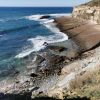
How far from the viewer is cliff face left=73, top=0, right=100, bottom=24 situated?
2611 inches

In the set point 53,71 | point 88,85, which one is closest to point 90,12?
point 53,71

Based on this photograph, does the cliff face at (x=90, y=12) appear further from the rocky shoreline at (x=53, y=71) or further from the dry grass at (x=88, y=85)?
the dry grass at (x=88, y=85)

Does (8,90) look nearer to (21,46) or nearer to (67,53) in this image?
(67,53)

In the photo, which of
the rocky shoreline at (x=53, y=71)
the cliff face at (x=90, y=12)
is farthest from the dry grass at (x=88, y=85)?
the cliff face at (x=90, y=12)

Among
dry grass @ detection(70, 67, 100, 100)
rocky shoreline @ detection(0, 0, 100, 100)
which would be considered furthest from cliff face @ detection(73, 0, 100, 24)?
dry grass @ detection(70, 67, 100, 100)

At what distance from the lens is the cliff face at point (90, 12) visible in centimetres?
6631

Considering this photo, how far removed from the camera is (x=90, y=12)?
234 ft

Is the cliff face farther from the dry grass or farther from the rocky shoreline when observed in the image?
the dry grass

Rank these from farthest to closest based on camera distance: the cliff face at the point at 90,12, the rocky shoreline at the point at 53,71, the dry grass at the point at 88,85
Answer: the cliff face at the point at 90,12
the rocky shoreline at the point at 53,71
the dry grass at the point at 88,85

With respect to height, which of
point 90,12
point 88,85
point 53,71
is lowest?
point 53,71

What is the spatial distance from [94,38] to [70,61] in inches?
547

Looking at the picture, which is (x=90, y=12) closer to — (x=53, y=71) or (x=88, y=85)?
(x=53, y=71)

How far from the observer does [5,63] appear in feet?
106

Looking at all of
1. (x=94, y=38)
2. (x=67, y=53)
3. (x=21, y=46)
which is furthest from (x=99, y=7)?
(x=67, y=53)
